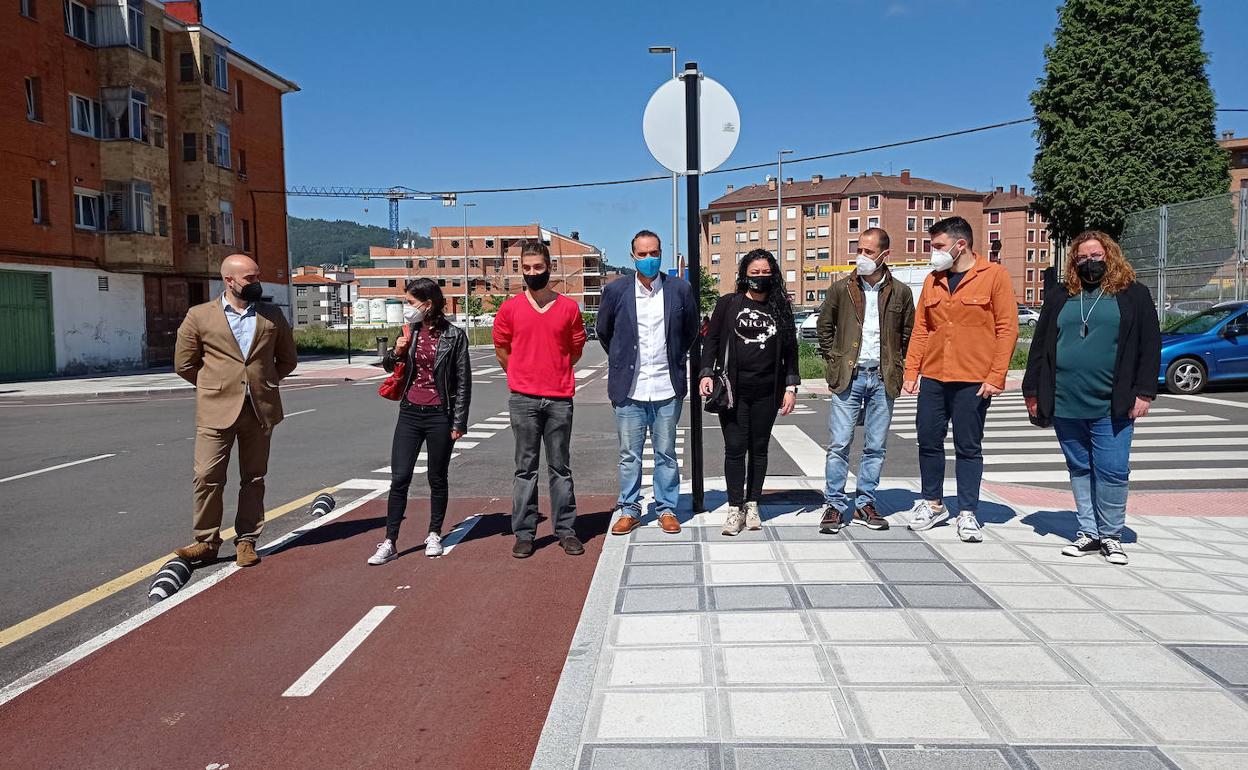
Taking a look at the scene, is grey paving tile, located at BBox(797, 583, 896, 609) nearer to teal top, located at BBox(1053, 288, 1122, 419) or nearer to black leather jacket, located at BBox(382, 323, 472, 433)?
teal top, located at BBox(1053, 288, 1122, 419)

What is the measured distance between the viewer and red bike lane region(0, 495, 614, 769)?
10.1 ft

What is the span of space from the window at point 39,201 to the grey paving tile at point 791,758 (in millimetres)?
30982

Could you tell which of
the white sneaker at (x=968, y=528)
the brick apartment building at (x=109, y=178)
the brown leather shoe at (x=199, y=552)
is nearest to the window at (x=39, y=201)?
the brick apartment building at (x=109, y=178)

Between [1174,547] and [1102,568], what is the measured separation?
86 centimetres

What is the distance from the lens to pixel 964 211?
98.6 metres

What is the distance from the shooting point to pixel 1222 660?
3.49m

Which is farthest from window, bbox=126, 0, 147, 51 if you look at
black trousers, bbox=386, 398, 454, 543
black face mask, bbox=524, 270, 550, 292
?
black face mask, bbox=524, 270, 550, 292

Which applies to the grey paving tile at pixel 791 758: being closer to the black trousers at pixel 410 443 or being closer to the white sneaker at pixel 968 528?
the white sneaker at pixel 968 528

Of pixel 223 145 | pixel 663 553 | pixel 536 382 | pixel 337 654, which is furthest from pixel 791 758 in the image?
pixel 223 145

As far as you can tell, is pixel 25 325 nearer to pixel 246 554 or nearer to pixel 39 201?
pixel 39 201

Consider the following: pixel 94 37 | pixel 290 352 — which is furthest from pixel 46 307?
pixel 290 352

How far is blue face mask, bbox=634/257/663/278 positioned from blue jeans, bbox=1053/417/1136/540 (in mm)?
2683

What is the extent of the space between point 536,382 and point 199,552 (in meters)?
2.39

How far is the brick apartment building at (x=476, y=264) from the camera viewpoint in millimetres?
120688
